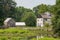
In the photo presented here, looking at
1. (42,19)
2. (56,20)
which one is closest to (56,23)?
(56,20)

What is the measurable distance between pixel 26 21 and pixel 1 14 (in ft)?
28.2

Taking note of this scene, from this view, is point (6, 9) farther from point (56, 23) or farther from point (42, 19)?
point (56, 23)

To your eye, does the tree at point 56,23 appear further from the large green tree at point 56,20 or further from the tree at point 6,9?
the tree at point 6,9

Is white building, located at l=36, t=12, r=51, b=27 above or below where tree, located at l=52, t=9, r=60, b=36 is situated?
below

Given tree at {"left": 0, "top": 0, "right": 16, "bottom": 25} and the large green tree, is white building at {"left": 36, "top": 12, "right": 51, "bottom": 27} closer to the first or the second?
tree at {"left": 0, "top": 0, "right": 16, "bottom": 25}

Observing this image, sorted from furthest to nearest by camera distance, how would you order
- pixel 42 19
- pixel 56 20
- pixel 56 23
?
pixel 42 19
pixel 56 20
pixel 56 23

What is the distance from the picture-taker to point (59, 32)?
47.5 meters

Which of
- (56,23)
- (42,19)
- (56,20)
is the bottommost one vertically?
(42,19)

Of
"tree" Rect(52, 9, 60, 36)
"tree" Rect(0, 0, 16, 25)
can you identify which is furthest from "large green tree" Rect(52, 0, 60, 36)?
"tree" Rect(0, 0, 16, 25)

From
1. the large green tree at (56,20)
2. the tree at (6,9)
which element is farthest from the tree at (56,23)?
the tree at (6,9)

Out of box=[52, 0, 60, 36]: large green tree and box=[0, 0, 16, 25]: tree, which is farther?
box=[0, 0, 16, 25]: tree

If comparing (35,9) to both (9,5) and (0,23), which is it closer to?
(9,5)

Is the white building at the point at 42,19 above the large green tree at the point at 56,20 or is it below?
below

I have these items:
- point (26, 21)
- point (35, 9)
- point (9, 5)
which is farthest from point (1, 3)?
point (35, 9)
